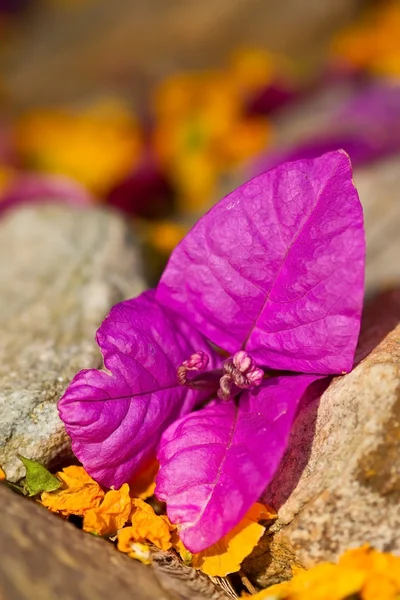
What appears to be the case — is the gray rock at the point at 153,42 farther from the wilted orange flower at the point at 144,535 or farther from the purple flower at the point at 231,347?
the wilted orange flower at the point at 144,535

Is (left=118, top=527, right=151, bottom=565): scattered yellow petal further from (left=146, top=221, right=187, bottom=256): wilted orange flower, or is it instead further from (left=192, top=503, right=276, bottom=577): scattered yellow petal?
(left=146, top=221, right=187, bottom=256): wilted orange flower

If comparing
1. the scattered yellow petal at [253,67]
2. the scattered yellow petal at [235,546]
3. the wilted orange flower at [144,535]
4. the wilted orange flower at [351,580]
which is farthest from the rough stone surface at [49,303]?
the scattered yellow petal at [253,67]

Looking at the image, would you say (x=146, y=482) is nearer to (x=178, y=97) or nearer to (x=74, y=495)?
(x=74, y=495)

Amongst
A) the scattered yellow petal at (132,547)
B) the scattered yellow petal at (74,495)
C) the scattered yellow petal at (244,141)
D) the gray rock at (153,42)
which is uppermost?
the gray rock at (153,42)

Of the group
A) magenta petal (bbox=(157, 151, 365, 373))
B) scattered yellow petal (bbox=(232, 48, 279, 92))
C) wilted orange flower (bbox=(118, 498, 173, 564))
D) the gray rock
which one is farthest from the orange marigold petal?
the gray rock

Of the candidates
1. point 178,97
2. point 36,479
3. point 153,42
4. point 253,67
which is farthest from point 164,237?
point 153,42

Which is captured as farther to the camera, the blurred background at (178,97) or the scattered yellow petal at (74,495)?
the blurred background at (178,97)
